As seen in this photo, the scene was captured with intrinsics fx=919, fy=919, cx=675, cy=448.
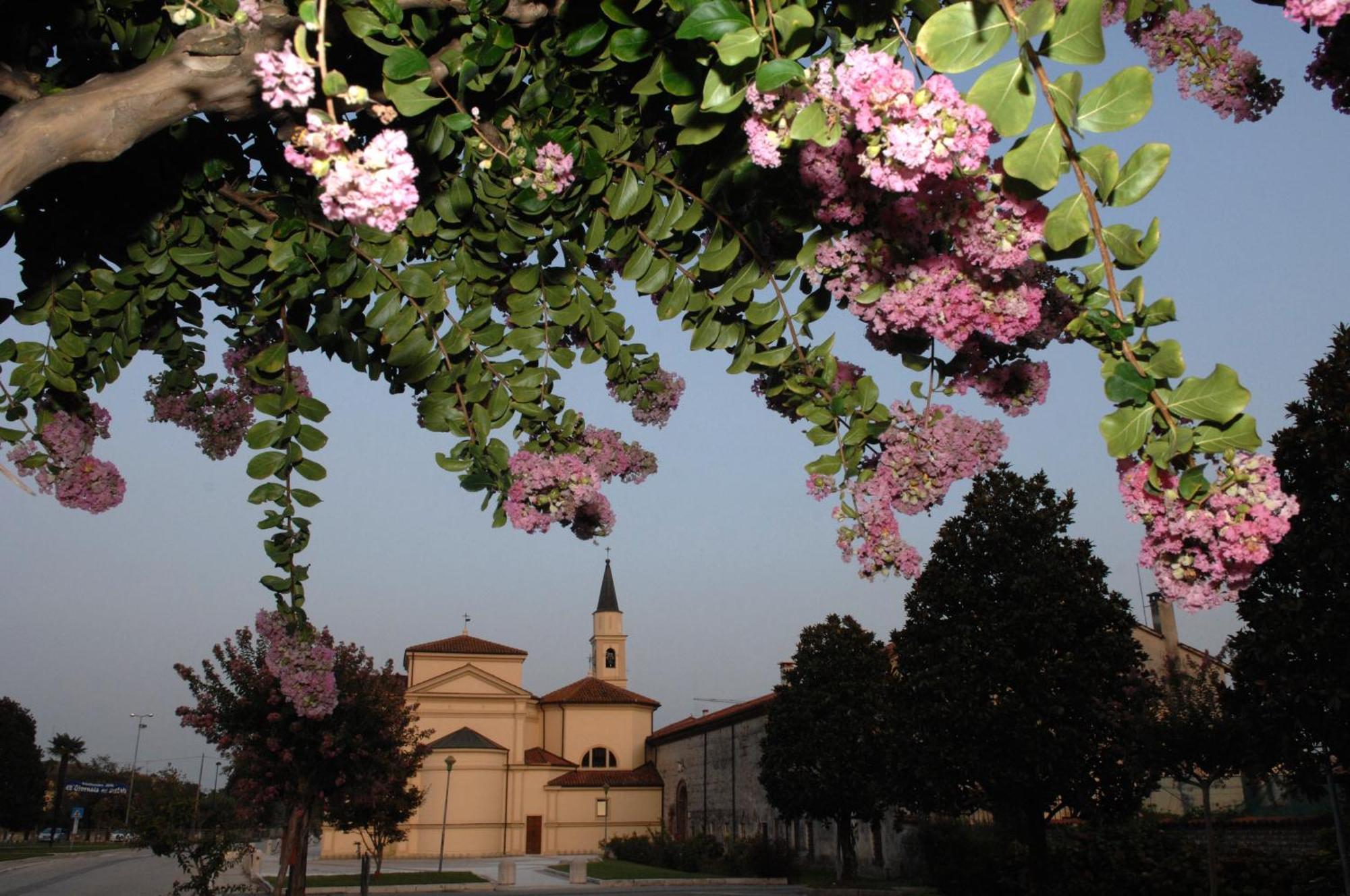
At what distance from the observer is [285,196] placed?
292 centimetres

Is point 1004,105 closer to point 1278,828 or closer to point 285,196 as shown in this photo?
point 285,196

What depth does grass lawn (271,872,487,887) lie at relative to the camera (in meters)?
22.3

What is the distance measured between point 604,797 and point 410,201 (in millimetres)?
43592

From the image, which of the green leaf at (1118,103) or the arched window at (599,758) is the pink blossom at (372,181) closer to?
the green leaf at (1118,103)

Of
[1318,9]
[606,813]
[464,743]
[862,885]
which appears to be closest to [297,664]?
[1318,9]

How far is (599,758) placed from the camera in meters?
46.6

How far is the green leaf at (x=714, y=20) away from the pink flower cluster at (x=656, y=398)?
7.08ft

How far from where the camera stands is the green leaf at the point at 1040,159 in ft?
5.13

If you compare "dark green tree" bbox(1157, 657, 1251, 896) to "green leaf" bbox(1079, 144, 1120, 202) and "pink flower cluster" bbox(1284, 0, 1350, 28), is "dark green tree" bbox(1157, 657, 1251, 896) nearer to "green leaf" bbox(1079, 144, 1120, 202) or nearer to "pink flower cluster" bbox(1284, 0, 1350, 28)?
"green leaf" bbox(1079, 144, 1120, 202)

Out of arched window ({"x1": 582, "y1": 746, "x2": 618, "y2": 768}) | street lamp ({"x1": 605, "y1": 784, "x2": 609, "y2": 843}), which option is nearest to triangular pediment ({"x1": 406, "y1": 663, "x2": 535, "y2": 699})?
arched window ({"x1": 582, "y1": 746, "x2": 618, "y2": 768})

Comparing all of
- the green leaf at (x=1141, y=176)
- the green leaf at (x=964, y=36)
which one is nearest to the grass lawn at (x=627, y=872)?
the green leaf at (x=1141, y=176)

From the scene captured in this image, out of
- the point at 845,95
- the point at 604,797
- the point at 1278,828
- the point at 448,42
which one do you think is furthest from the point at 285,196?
the point at 604,797

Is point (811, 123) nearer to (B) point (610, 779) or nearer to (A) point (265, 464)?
(A) point (265, 464)

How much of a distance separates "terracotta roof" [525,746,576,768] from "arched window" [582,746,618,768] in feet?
5.28
